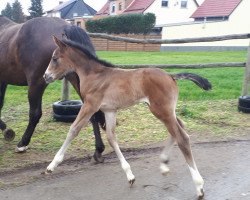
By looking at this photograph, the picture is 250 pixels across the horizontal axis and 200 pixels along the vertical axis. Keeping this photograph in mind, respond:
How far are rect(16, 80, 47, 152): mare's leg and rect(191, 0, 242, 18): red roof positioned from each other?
37.2 metres

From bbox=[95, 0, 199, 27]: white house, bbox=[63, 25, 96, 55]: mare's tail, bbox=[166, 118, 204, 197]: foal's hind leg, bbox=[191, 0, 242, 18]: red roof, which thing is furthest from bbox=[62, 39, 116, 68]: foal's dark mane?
bbox=[95, 0, 199, 27]: white house

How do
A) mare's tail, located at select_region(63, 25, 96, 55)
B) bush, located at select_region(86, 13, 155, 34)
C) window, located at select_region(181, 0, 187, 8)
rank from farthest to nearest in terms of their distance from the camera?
1. window, located at select_region(181, 0, 187, 8)
2. bush, located at select_region(86, 13, 155, 34)
3. mare's tail, located at select_region(63, 25, 96, 55)

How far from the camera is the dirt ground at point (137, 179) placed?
4.20m

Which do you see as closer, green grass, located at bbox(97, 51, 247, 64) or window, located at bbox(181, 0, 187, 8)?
green grass, located at bbox(97, 51, 247, 64)

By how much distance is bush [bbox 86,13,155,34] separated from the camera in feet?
130

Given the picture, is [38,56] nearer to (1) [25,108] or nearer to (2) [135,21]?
(1) [25,108]

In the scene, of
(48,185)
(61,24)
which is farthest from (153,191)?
(61,24)

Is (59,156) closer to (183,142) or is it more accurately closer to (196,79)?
(183,142)

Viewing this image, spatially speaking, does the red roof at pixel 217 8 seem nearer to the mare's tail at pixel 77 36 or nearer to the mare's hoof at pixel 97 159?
the mare's tail at pixel 77 36

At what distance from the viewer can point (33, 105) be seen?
18.3ft

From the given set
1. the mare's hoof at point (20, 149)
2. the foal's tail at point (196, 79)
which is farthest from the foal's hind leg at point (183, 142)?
the mare's hoof at point (20, 149)

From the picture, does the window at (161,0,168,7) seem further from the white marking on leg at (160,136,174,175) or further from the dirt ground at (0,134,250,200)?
the white marking on leg at (160,136,174,175)

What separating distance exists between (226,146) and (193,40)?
2901 mm

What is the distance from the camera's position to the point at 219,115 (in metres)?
7.70
